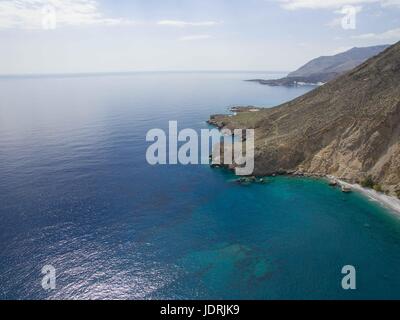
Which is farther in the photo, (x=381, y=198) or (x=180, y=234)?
(x=381, y=198)

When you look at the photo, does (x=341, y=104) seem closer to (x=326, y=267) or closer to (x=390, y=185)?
(x=390, y=185)

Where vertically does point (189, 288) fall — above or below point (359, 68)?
below

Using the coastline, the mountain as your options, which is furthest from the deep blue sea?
the mountain

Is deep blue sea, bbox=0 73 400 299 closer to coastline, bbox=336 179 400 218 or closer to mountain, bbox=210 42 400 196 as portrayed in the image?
coastline, bbox=336 179 400 218

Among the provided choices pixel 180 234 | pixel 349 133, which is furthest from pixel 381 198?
pixel 180 234

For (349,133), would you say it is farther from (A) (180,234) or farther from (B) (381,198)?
(A) (180,234)

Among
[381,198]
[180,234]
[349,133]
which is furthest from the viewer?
[349,133]
